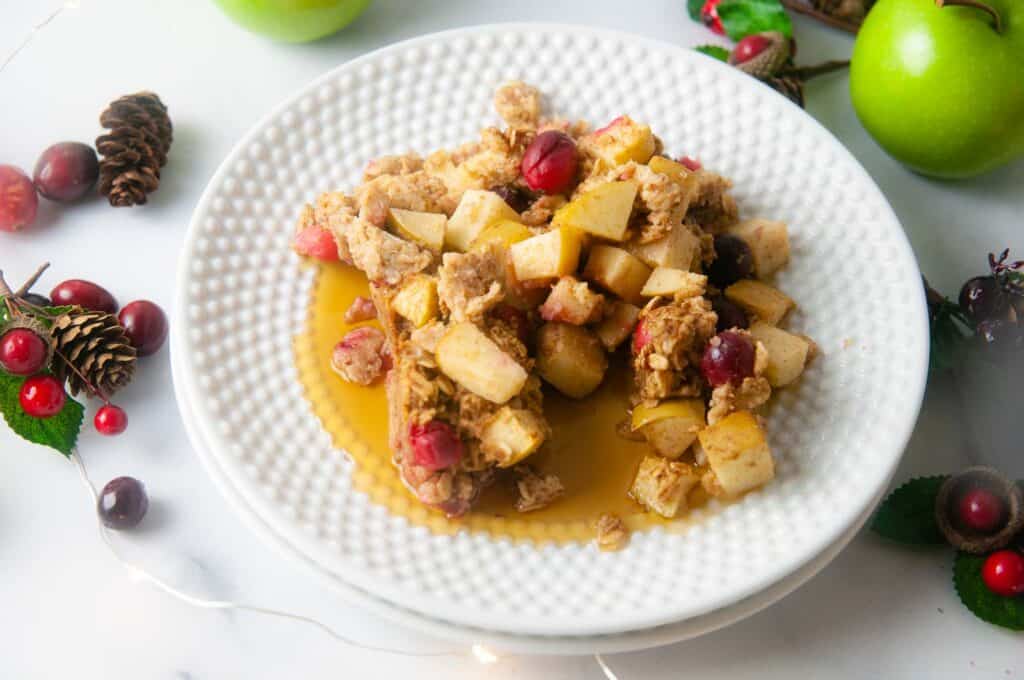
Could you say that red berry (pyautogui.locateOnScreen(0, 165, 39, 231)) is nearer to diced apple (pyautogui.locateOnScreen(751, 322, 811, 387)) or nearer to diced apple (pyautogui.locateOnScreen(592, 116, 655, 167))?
diced apple (pyautogui.locateOnScreen(592, 116, 655, 167))

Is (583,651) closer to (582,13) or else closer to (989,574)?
(989,574)

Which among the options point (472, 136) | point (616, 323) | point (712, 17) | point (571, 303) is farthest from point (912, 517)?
point (712, 17)

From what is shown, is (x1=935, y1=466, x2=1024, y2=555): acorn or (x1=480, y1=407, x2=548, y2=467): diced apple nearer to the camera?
(x1=480, y1=407, x2=548, y2=467): diced apple

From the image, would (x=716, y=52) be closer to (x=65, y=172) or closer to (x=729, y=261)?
(x=729, y=261)

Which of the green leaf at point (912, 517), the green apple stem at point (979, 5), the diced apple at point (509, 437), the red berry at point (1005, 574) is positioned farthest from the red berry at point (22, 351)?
the green apple stem at point (979, 5)

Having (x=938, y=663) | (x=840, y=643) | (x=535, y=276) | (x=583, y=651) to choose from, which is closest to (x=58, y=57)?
(x=535, y=276)

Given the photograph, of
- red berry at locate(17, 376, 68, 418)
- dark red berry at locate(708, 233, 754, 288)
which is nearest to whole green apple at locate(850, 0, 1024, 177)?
dark red berry at locate(708, 233, 754, 288)

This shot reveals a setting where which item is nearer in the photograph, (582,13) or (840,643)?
(840,643)
